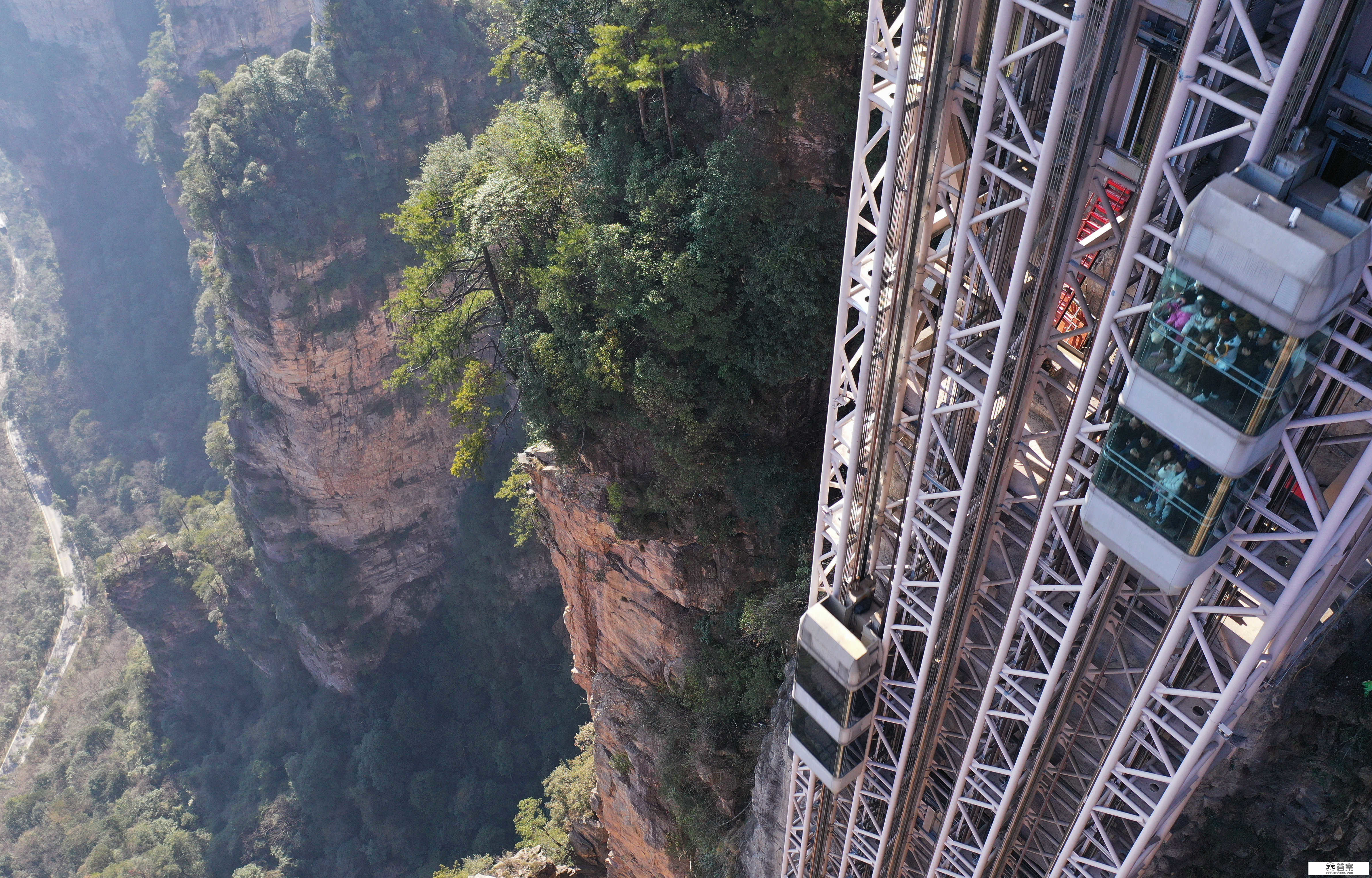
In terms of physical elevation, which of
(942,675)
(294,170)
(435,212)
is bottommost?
(294,170)

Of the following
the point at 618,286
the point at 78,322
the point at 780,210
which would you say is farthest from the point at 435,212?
the point at 78,322

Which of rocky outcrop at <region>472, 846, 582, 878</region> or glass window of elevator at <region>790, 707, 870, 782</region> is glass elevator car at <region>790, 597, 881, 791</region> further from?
rocky outcrop at <region>472, 846, 582, 878</region>

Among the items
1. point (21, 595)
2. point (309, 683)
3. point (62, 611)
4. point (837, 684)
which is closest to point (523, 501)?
point (837, 684)

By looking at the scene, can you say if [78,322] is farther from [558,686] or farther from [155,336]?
[558,686]

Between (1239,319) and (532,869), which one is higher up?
(1239,319)

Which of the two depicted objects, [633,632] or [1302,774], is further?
[633,632]

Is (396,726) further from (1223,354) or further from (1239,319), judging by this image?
(1239,319)
